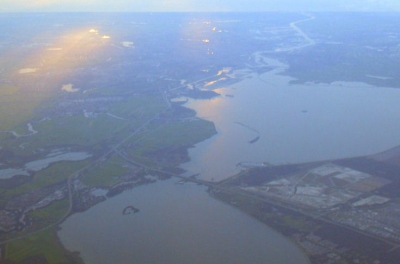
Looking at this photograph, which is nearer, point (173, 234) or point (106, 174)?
point (173, 234)

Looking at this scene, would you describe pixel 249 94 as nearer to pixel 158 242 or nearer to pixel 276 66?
pixel 276 66

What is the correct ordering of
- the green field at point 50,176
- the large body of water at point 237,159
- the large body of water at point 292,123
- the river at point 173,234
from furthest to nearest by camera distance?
the large body of water at point 292,123 → the green field at point 50,176 → the large body of water at point 237,159 → the river at point 173,234

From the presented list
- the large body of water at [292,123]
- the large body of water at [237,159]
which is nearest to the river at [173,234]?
the large body of water at [237,159]

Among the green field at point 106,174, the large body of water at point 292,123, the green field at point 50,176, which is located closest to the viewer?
the green field at point 50,176

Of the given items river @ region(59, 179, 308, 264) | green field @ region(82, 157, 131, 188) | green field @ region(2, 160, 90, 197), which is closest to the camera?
river @ region(59, 179, 308, 264)

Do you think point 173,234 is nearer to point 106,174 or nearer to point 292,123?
point 106,174

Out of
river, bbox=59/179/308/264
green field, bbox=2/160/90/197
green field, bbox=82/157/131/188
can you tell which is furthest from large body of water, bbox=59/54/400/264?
green field, bbox=2/160/90/197

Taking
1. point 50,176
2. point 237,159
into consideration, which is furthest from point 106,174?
point 237,159

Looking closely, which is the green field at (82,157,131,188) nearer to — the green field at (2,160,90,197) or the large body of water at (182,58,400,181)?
the green field at (2,160,90,197)

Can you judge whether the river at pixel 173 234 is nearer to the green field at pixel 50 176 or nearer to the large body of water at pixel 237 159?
the large body of water at pixel 237 159
